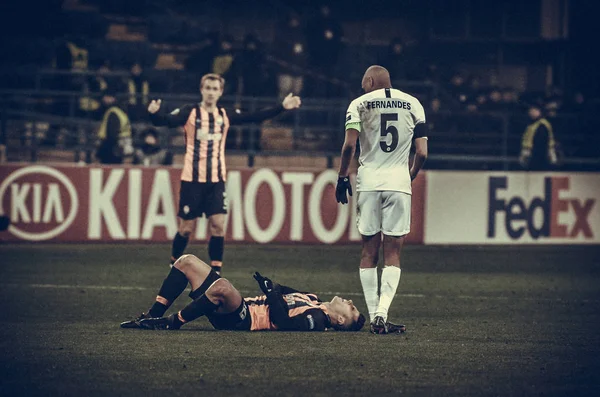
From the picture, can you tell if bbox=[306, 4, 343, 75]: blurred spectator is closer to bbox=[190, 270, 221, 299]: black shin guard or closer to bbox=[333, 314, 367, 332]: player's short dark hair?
bbox=[333, 314, 367, 332]: player's short dark hair

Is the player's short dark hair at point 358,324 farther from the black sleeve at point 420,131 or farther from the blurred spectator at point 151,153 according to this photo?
the blurred spectator at point 151,153

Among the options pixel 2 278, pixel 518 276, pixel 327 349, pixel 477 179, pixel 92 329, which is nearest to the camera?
pixel 327 349

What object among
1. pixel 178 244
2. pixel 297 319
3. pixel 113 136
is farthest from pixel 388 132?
pixel 113 136

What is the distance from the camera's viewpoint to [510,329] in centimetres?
936

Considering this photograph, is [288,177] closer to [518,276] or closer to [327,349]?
[518,276]

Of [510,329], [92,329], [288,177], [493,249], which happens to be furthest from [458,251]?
[92,329]

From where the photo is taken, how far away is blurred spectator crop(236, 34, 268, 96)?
21141 mm

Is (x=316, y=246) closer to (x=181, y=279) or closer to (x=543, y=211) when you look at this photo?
(x=543, y=211)

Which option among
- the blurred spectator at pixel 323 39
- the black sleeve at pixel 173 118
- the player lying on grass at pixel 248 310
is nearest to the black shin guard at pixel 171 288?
the player lying on grass at pixel 248 310

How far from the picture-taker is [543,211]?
64.0ft

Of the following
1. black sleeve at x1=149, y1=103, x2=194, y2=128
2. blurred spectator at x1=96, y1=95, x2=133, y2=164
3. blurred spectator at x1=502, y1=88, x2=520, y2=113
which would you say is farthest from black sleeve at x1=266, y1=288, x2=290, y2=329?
blurred spectator at x1=502, y1=88, x2=520, y2=113

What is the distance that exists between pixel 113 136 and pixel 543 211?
6.86 meters

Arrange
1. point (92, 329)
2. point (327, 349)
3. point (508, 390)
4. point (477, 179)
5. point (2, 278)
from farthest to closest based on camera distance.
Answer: point (477, 179) → point (2, 278) → point (92, 329) → point (327, 349) → point (508, 390)

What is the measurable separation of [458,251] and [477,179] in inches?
70.2
